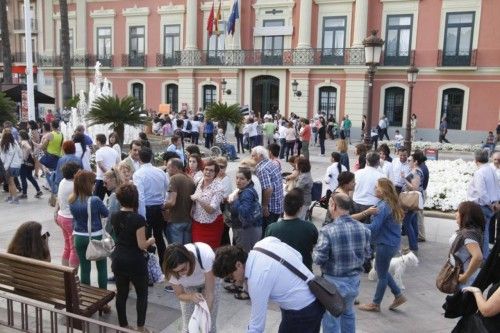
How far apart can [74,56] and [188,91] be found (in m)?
10.2

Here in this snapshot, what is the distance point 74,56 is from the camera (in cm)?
3431

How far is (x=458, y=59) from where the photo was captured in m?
24.2

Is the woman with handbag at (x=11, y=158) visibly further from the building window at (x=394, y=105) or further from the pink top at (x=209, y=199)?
the building window at (x=394, y=105)

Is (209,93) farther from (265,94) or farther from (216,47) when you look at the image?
(265,94)

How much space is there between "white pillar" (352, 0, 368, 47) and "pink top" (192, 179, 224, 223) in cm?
2184

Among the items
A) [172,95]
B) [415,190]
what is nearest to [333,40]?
[172,95]

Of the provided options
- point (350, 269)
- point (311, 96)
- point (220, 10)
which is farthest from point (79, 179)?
point (220, 10)

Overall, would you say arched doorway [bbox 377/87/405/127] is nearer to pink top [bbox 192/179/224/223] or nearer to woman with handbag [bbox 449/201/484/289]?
pink top [bbox 192/179/224/223]

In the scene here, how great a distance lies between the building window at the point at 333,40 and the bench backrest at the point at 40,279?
23964 mm

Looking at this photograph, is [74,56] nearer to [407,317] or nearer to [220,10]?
[220,10]

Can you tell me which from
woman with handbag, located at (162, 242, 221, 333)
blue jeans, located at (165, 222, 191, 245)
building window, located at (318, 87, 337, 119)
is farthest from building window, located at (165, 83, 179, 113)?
woman with handbag, located at (162, 242, 221, 333)

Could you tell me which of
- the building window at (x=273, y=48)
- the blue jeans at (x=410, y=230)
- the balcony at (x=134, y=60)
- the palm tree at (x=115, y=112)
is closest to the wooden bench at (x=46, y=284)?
the blue jeans at (x=410, y=230)

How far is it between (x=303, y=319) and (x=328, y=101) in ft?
81.0

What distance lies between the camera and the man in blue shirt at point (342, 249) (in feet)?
13.0
